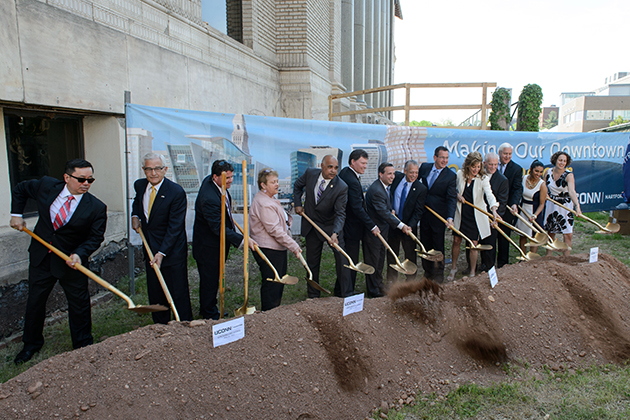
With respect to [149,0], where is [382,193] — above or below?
below

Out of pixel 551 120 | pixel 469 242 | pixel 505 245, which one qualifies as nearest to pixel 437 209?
pixel 469 242

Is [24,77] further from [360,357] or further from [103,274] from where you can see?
[360,357]

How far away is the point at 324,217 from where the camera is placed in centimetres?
449

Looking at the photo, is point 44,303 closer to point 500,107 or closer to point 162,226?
point 162,226

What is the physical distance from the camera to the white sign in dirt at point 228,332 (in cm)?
266

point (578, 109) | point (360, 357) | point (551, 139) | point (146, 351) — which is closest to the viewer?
point (146, 351)

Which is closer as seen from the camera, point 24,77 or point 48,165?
point 24,77

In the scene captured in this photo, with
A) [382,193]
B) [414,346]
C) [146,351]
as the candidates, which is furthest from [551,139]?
[146,351]

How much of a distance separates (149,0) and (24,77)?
2464 millimetres

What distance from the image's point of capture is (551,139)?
760 cm

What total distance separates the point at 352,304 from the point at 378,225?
179 centimetres

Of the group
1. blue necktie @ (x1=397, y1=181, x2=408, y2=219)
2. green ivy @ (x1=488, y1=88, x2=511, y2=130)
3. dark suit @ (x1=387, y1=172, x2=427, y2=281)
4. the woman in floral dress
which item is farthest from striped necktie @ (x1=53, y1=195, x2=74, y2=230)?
green ivy @ (x1=488, y1=88, x2=511, y2=130)

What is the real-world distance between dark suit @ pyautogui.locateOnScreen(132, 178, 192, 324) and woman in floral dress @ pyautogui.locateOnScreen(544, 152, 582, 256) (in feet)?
17.5

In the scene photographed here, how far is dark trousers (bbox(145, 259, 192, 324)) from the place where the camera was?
3.74 meters
